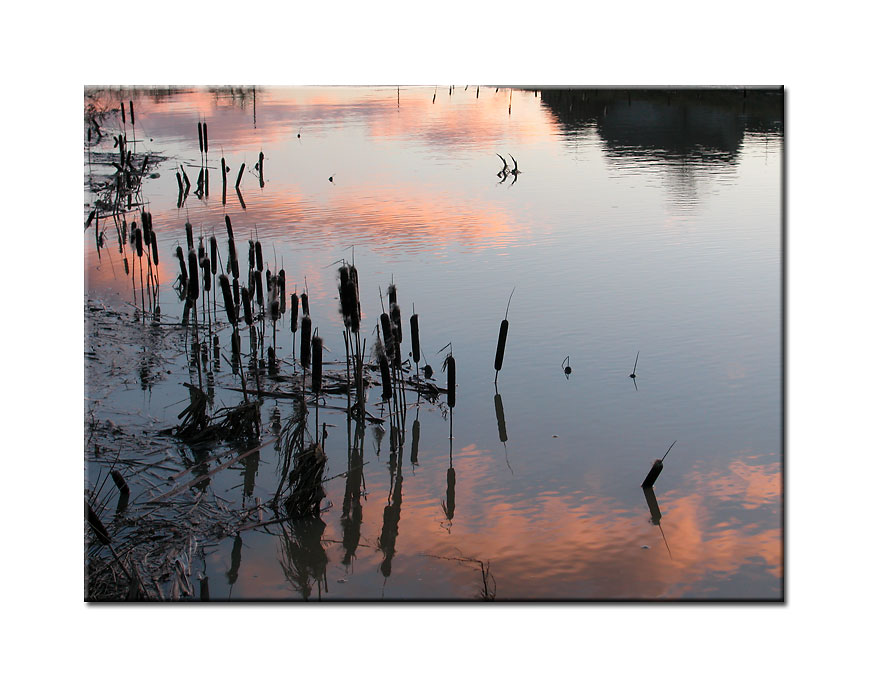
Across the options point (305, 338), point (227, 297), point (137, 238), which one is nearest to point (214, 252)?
point (137, 238)

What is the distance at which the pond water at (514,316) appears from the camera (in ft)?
12.6

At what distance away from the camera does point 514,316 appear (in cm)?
570

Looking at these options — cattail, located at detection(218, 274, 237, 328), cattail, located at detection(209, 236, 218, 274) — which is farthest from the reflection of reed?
cattail, located at detection(209, 236, 218, 274)

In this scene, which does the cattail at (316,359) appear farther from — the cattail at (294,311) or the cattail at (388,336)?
the cattail at (294,311)

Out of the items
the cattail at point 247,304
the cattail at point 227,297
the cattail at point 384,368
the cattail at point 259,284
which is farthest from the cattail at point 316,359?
the cattail at point 259,284

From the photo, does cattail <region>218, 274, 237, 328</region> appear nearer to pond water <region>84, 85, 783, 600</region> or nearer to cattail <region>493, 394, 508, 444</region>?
pond water <region>84, 85, 783, 600</region>

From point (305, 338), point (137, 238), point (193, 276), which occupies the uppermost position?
point (137, 238)

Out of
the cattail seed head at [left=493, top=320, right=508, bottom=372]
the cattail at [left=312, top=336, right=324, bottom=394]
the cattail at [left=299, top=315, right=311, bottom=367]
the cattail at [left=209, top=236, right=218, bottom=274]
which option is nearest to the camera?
the cattail at [left=312, top=336, right=324, bottom=394]

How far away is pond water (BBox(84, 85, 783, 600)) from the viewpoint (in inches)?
152

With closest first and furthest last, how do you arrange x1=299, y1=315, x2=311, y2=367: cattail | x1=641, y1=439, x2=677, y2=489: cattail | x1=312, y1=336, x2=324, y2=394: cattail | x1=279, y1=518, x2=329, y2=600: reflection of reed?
1. x1=279, y1=518, x2=329, y2=600: reflection of reed
2. x1=641, y1=439, x2=677, y2=489: cattail
3. x1=312, y1=336, x2=324, y2=394: cattail
4. x1=299, y1=315, x2=311, y2=367: cattail

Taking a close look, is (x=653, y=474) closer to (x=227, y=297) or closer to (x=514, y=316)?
(x=514, y=316)
